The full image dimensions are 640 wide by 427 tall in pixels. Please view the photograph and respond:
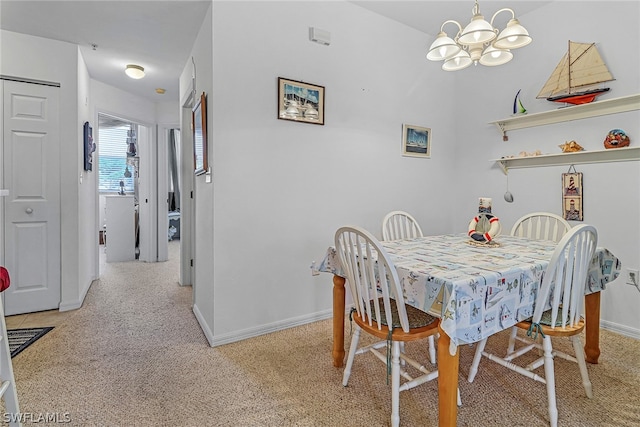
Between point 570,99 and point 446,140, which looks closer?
point 570,99

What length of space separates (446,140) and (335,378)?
267 cm

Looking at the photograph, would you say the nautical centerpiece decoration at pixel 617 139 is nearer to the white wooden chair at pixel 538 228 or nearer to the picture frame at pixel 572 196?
the picture frame at pixel 572 196

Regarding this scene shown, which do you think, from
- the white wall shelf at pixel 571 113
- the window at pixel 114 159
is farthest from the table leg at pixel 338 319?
the window at pixel 114 159

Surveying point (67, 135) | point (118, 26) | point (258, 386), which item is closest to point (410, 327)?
point (258, 386)

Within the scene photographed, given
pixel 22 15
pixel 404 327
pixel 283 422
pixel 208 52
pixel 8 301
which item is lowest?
pixel 283 422

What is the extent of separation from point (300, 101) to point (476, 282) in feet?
6.02

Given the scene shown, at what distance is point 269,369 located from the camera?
1865 mm

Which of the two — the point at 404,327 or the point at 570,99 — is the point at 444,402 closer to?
the point at 404,327

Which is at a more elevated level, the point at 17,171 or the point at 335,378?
the point at 17,171

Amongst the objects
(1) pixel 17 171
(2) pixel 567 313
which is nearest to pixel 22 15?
(1) pixel 17 171

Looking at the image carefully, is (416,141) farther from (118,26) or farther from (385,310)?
(118,26)

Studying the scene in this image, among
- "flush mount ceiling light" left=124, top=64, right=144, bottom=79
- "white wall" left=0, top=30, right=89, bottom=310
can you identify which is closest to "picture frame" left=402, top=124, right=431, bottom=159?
"flush mount ceiling light" left=124, top=64, right=144, bottom=79

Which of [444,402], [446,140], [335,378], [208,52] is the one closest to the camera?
[444,402]

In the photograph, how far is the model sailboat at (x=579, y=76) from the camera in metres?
2.40
